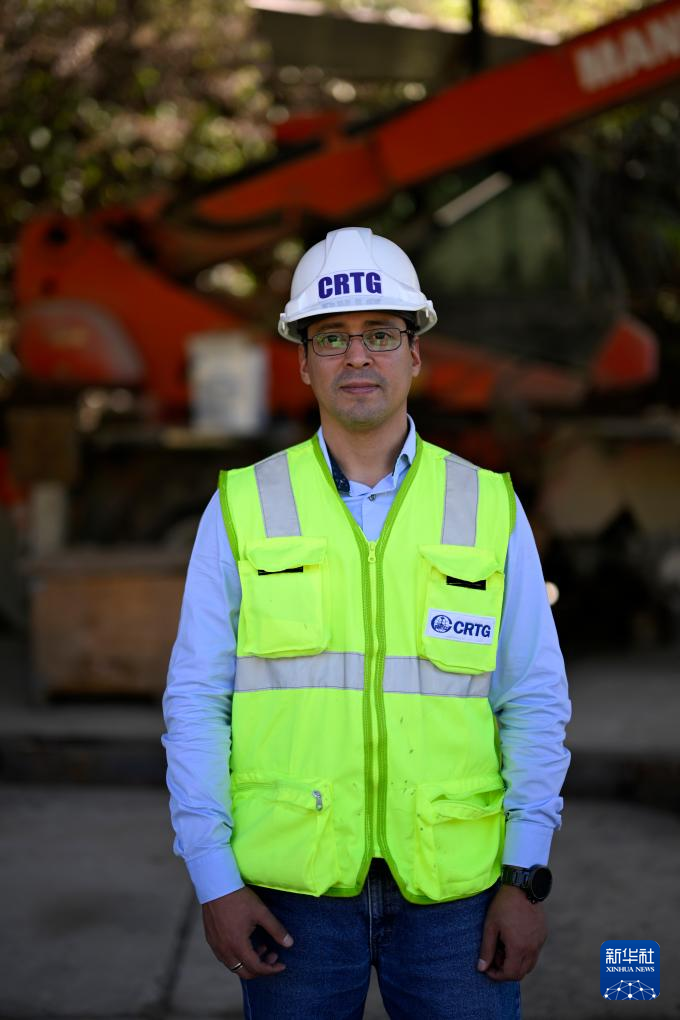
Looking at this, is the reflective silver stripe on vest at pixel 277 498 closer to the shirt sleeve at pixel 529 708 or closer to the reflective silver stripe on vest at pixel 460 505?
the reflective silver stripe on vest at pixel 460 505

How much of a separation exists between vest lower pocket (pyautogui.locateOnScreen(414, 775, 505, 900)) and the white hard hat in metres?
0.78

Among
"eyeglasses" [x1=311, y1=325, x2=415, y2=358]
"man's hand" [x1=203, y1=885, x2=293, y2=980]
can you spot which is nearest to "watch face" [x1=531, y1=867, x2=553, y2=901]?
"man's hand" [x1=203, y1=885, x2=293, y2=980]

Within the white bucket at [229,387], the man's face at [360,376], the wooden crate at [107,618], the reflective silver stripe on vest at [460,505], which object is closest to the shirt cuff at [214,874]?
the reflective silver stripe on vest at [460,505]

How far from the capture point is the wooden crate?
209 inches

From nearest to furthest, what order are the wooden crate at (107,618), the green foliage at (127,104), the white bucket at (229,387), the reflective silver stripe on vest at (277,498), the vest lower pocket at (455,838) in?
the vest lower pocket at (455,838), the reflective silver stripe on vest at (277,498), the wooden crate at (107,618), the white bucket at (229,387), the green foliage at (127,104)

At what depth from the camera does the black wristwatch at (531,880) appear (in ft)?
6.36

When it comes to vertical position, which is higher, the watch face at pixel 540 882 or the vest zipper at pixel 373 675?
the vest zipper at pixel 373 675

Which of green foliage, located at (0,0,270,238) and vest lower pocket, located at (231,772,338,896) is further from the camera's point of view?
green foliage, located at (0,0,270,238)

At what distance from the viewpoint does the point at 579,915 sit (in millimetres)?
3688

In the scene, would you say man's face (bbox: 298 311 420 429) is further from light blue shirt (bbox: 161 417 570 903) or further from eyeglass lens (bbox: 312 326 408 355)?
light blue shirt (bbox: 161 417 570 903)

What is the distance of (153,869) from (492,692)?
2.34m

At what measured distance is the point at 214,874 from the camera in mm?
1905

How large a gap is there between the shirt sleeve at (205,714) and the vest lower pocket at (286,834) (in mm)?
26

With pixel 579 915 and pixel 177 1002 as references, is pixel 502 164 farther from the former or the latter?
pixel 177 1002
